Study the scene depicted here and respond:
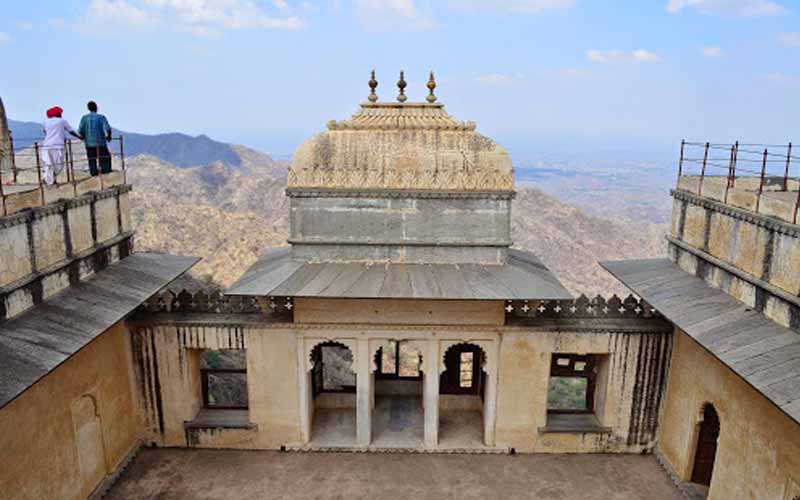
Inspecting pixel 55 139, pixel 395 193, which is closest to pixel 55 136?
pixel 55 139

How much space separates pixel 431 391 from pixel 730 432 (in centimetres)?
561

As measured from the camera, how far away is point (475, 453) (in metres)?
13.2

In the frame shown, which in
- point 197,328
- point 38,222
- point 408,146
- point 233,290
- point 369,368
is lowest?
point 369,368

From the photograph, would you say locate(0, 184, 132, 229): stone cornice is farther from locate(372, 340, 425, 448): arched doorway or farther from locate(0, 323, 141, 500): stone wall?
locate(372, 340, 425, 448): arched doorway

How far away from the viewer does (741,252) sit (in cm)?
1036

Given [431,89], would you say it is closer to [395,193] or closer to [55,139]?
[395,193]

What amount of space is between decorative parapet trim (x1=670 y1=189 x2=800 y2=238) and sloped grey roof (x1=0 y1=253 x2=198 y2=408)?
10785 millimetres

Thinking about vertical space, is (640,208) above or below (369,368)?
below

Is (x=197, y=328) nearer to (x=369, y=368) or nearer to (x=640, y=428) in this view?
(x=369, y=368)

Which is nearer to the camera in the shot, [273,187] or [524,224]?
[524,224]

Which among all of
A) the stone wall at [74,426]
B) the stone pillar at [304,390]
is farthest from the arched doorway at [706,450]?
the stone wall at [74,426]

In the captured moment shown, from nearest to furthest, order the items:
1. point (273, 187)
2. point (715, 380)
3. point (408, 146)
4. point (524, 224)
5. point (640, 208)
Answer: point (715, 380) < point (408, 146) < point (524, 224) < point (273, 187) < point (640, 208)

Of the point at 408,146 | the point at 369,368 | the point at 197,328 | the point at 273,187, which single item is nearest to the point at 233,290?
the point at 197,328

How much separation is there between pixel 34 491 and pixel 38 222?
14.1 feet
